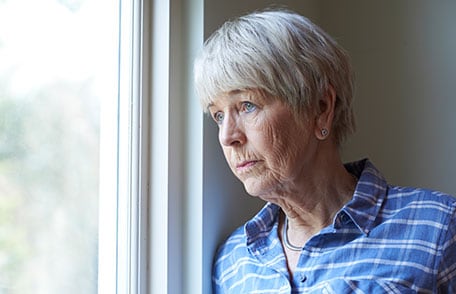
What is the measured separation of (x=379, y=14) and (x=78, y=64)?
3.13ft

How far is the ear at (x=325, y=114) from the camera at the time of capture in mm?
1197

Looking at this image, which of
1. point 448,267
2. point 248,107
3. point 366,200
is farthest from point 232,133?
point 448,267

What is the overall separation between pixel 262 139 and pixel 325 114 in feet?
0.50

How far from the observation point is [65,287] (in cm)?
112

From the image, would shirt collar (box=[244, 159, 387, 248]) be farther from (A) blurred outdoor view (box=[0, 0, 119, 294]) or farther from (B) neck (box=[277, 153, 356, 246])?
(A) blurred outdoor view (box=[0, 0, 119, 294])

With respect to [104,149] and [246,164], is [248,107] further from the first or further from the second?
[104,149]

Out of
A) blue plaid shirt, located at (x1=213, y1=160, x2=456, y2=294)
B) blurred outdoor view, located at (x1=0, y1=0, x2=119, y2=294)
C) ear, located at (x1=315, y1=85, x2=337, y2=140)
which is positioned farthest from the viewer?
ear, located at (x1=315, y1=85, x2=337, y2=140)

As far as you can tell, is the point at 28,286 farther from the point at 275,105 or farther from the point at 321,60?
the point at 321,60

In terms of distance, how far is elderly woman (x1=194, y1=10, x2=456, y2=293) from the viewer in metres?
1.11

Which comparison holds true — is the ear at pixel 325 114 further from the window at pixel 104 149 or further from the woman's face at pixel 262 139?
the window at pixel 104 149

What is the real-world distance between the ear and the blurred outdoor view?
1.37 ft

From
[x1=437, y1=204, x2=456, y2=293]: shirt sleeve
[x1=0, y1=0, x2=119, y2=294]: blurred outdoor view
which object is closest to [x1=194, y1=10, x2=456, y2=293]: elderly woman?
[x1=437, y1=204, x2=456, y2=293]: shirt sleeve

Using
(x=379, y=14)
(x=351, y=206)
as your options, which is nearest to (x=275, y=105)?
(x=351, y=206)

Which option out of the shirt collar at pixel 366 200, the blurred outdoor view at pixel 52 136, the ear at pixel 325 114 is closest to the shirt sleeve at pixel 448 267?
the shirt collar at pixel 366 200
